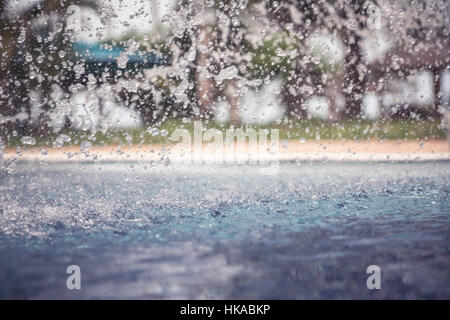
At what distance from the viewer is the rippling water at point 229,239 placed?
8.00ft

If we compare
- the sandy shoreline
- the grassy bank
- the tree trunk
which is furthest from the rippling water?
the grassy bank

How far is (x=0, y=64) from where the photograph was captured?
9.77 metres

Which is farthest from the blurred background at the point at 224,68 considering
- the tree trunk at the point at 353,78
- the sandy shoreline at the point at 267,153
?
the sandy shoreline at the point at 267,153

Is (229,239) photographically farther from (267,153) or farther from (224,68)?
(224,68)

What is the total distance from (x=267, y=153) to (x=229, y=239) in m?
7.03

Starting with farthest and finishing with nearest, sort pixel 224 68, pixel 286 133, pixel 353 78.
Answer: pixel 286 133 → pixel 353 78 → pixel 224 68

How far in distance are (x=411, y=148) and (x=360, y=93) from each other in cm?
203

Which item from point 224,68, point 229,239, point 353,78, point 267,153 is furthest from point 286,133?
point 229,239

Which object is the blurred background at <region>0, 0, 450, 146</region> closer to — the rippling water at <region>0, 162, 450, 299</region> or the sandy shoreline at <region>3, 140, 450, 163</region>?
the sandy shoreline at <region>3, 140, 450, 163</region>

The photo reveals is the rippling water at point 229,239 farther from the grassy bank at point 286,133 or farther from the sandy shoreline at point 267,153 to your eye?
the grassy bank at point 286,133

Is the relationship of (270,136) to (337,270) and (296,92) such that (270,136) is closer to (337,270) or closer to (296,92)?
(296,92)

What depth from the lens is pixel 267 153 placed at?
1025 cm

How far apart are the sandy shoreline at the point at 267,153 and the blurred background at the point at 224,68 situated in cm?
65

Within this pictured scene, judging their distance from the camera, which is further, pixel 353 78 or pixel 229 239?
pixel 353 78
